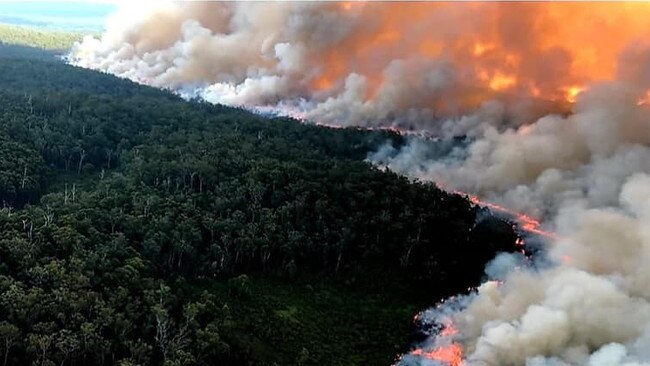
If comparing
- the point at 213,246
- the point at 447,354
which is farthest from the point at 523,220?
the point at 213,246

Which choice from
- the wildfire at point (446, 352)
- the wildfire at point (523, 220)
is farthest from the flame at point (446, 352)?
the wildfire at point (523, 220)

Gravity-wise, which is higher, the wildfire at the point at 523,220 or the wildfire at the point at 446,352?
the wildfire at the point at 523,220

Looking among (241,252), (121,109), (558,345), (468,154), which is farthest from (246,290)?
(121,109)

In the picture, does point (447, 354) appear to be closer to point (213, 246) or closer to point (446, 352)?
point (446, 352)

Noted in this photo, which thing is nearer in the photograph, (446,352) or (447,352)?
(447,352)

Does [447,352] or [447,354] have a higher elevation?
[447,352]

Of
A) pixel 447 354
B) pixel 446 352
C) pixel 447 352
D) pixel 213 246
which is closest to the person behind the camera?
pixel 447 354

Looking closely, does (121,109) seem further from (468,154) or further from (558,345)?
(558,345)

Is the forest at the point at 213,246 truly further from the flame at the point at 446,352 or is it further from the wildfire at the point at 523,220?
the flame at the point at 446,352

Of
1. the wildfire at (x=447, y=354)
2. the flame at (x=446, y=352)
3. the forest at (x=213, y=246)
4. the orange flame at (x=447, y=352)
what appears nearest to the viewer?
the forest at (x=213, y=246)

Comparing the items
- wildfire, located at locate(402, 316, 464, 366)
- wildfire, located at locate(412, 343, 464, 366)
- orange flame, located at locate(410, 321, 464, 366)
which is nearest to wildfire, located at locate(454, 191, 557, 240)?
wildfire, located at locate(402, 316, 464, 366)
